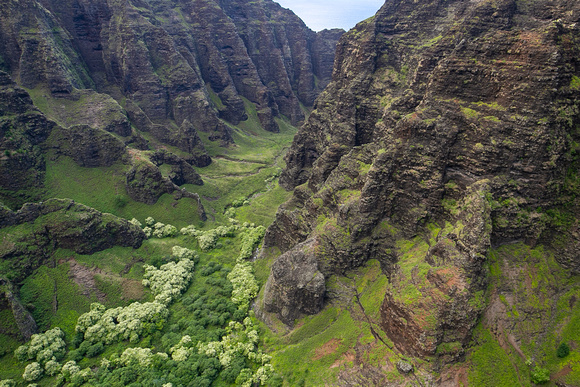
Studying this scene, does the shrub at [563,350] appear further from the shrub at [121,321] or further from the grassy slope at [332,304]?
the shrub at [121,321]

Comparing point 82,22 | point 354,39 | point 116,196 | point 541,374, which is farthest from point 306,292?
point 82,22

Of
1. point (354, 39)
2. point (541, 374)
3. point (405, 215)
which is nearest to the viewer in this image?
point (541, 374)

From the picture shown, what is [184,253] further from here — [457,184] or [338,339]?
[457,184]

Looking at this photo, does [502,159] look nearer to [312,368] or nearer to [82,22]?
[312,368]

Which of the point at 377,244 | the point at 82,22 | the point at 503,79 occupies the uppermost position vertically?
the point at 82,22

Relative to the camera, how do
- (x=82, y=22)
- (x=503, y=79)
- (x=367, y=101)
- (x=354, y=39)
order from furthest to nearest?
1. (x=82, y=22)
2. (x=354, y=39)
3. (x=367, y=101)
4. (x=503, y=79)

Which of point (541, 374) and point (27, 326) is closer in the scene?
point (541, 374)

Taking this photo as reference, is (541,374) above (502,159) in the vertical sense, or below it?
below

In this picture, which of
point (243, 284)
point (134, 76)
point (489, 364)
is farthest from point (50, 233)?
point (134, 76)
